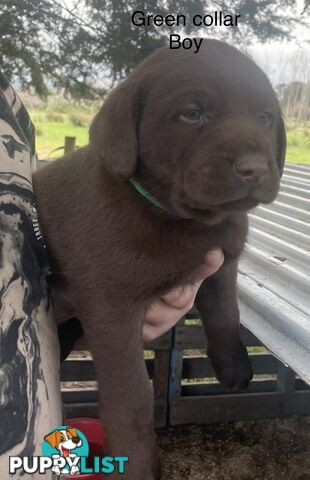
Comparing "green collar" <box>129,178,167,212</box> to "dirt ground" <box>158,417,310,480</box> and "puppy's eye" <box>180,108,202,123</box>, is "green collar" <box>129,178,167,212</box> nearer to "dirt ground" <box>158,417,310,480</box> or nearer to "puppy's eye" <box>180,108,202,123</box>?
"puppy's eye" <box>180,108,202,123</box>

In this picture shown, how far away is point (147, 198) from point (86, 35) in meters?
3.88

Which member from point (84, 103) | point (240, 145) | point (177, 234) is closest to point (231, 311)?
point (177, 234)

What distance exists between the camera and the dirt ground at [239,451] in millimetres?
2660

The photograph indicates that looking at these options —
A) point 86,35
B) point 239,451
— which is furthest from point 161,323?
point 86,35

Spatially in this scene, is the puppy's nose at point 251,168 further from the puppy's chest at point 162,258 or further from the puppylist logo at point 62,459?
the puppylist logo at point 62,459

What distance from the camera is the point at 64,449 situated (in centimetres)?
119

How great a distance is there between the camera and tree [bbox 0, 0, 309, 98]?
14.1 ft

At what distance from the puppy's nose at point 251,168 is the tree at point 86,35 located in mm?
3097

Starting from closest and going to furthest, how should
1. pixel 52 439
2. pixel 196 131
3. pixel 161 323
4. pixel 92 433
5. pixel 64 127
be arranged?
1. pixel 52 439
2. pixel 196 131
3. pixel 161 323
4. pixel 92 433
5. pixel 64 127

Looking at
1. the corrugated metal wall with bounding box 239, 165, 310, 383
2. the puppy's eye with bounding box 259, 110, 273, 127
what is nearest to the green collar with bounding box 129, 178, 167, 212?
the puppy's eye with bounding box 259, 110, 273, 127

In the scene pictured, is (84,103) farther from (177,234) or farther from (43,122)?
(177,234)

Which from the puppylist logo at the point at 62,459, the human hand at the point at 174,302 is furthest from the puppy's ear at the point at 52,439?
the human hand at the point at 174,302

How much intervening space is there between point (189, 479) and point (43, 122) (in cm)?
459

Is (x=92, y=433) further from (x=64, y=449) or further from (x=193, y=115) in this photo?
(x=193, y=115)
